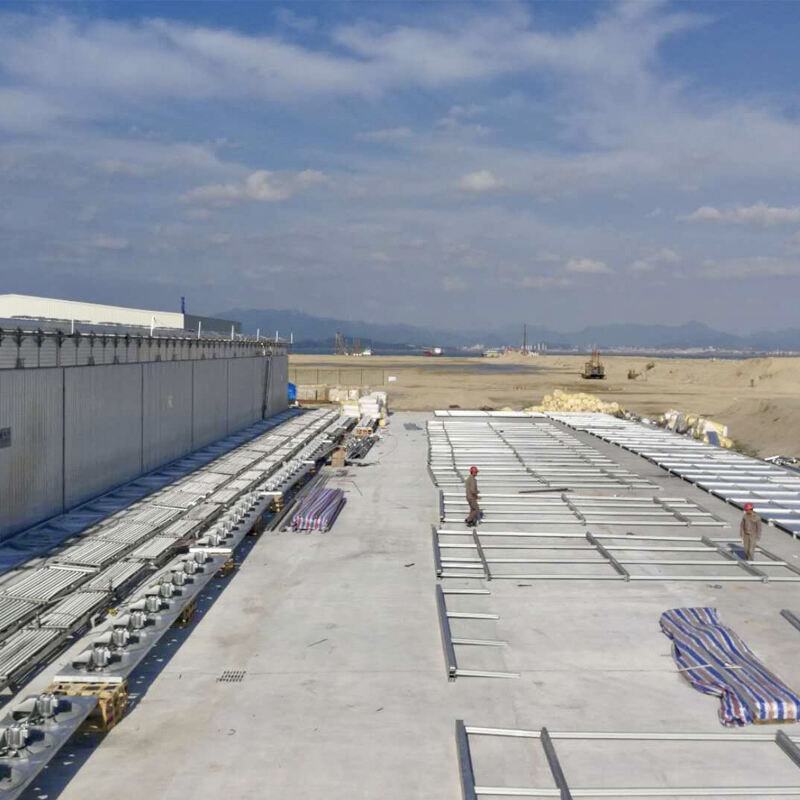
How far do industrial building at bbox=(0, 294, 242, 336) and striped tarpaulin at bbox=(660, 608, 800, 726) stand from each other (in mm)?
16061

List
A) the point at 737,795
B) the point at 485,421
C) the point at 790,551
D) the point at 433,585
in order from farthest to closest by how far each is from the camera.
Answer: the point at 485,421 < the point at 790,551 < the point at 433,585 < the point at 737,795

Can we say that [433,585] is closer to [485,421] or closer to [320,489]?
[320,489]

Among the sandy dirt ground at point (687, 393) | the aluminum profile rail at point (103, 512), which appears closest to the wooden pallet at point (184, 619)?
the aluminum profile rail at point (103, 512)

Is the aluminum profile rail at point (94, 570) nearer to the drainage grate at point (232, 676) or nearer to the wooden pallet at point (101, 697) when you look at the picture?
the wooden pallet at point (101, 697)

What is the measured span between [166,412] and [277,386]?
58.0 feet

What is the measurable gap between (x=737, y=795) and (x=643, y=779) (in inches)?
35.6

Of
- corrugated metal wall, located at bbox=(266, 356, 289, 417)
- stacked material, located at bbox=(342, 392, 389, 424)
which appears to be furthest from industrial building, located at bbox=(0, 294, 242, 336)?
stacked material, located at bbox=(342, 392, 389, 424)

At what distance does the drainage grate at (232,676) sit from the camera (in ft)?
34.0

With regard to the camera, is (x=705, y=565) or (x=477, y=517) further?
(x=477, y=517)

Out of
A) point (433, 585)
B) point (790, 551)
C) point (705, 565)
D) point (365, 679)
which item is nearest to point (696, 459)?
point (790, 551)

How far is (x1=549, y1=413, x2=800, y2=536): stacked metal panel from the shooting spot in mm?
21359

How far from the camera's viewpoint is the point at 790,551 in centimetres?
1714

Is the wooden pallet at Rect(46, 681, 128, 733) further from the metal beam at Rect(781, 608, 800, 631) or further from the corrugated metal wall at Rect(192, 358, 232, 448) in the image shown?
the corrugated metal wall at Rect(192, 358, 232, 448)

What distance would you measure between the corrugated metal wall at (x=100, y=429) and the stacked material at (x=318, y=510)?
4.93 metres
